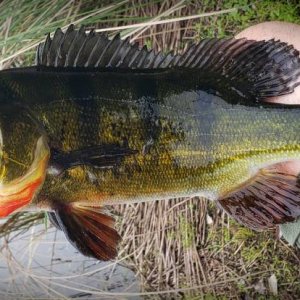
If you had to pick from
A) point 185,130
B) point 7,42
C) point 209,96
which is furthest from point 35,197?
point 7,42

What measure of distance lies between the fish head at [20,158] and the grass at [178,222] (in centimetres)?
141

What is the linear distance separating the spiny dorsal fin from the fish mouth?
0.23m

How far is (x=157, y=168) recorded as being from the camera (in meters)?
1.57

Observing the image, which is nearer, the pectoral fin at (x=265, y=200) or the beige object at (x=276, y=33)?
the pectoral fin at (x=265, y=200)

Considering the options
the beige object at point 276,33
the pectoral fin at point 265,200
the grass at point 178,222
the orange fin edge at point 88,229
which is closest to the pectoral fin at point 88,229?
the orange fin edge at point 88,229

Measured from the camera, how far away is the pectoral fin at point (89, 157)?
4.90 ft

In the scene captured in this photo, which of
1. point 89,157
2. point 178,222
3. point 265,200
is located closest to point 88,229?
point 89,157

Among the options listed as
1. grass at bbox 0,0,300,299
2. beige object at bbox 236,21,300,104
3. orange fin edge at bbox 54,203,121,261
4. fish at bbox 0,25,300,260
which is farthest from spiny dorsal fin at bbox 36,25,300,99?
grass at bbox 0,0,300,299

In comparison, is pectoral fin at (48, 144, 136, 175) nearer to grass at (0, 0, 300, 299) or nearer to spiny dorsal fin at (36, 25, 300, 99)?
spiny dorsal fin at (36, 25, 300, 99)


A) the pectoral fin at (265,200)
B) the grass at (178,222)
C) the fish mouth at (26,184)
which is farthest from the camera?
the grass at (178,222)

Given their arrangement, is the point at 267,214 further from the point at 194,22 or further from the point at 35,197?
the point at 194,22

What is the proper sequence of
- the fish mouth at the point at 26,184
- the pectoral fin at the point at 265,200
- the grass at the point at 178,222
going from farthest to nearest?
1. the grass at the point at 178,222
2. the pectoral fin at the point at 265,200
3. the fish mouth at the point at 26,184

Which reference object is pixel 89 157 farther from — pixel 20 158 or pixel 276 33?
pixel 276 33

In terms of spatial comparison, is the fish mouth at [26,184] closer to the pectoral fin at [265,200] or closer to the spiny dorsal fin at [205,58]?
the spiny dorsal fin at [205,58]
